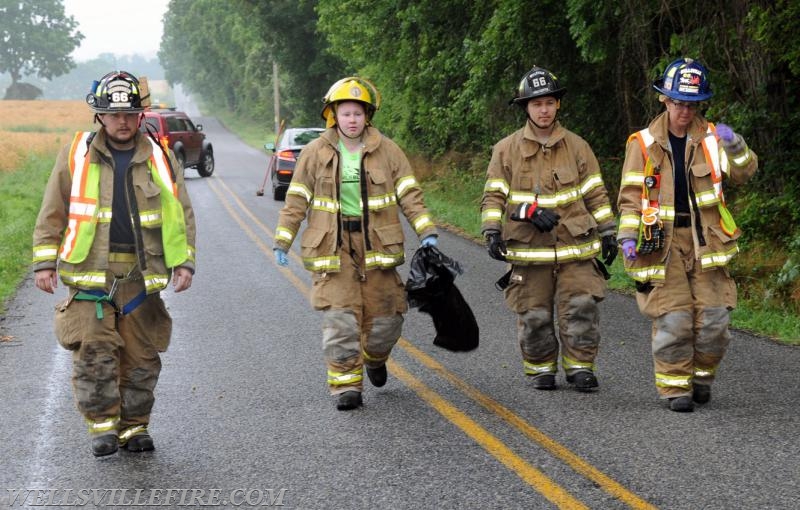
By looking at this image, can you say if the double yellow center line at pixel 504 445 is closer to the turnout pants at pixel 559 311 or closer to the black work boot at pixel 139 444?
the turnout pants at pixel 559 311

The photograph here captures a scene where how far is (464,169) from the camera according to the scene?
24000 mm

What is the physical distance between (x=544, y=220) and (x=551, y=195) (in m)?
0.27

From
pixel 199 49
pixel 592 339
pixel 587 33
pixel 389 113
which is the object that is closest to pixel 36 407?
pixel 592 339

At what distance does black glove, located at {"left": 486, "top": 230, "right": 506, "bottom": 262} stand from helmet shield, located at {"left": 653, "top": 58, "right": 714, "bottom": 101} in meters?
1.34

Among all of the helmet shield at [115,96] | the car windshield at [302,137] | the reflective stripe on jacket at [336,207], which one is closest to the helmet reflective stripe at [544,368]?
the reflective stripe on jacket at [336,207]

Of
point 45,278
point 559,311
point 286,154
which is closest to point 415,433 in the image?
point 559,311

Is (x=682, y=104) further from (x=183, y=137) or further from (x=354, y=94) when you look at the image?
(x=183, y=137)

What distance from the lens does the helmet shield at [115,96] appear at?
5520 millimetres

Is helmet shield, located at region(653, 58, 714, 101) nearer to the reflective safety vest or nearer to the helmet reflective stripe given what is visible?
the helmet reflective stripe

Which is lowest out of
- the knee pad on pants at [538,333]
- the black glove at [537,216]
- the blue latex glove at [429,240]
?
the knee pad on pants at [538,333]

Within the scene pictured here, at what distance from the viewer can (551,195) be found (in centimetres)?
686

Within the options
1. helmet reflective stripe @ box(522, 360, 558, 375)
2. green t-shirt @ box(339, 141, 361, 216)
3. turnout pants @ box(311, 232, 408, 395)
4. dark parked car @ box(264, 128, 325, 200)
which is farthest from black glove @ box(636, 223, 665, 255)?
dark parked car @ box(264, 128, 325, 200)

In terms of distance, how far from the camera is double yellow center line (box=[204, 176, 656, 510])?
488cm

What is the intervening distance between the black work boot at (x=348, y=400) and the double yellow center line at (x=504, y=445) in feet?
1.54
